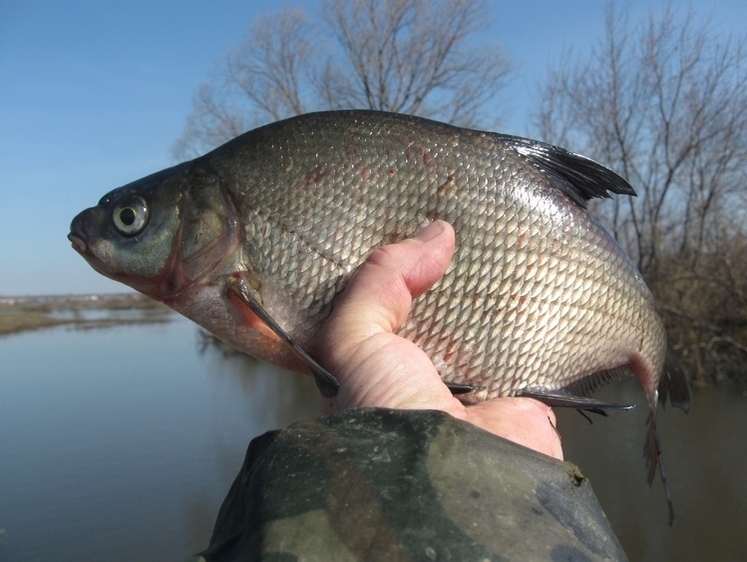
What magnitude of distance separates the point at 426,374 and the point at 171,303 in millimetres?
1181

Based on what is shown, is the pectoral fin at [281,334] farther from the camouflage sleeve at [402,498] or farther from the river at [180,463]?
the river at [180,463]

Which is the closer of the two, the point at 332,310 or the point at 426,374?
the point at 426,374

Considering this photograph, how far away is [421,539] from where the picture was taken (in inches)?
38.9

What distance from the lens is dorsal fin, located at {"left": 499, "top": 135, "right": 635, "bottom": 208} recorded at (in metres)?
2.60

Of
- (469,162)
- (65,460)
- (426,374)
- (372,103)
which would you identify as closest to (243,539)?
(426,374)

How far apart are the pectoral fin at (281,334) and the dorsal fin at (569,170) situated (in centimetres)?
120

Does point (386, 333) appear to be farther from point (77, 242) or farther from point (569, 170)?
point (77, 242)

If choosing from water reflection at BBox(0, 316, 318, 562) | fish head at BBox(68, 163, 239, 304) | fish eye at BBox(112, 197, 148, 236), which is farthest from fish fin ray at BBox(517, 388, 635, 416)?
water reflection at BBox(0, 316, 318, 562)

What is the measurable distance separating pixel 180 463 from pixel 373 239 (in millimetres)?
9876

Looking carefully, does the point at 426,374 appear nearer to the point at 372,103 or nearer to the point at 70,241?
the point at 70,241

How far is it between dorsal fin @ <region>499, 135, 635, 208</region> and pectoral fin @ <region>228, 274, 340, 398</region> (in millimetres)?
1198

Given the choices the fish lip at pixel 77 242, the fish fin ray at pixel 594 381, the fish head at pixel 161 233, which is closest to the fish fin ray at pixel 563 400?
the fish fin ray at pixel 594 381

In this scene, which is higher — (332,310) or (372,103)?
(372,103)

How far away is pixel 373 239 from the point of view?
2332 mm
